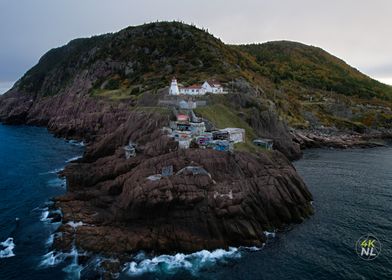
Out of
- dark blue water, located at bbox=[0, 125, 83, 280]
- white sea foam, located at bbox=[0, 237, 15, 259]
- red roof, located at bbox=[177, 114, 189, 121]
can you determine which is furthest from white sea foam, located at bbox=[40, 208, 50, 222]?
red roof, located at bbox=[177, 114, 189, 121]

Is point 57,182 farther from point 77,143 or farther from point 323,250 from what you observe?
point 323,250

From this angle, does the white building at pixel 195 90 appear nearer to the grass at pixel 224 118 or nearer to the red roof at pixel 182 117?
the grass at pixel 224 118

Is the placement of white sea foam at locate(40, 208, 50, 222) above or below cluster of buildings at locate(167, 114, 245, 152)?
below

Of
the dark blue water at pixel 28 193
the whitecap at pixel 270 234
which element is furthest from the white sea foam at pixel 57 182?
the whitecap at pixel 270 234

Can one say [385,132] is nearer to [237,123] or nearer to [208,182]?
[237,123]

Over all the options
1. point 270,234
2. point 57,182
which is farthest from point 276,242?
point 57,182

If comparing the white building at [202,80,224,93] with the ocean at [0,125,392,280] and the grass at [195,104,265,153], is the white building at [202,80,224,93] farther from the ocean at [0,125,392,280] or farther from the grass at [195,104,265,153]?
the ocean at [0,125,392,280]
